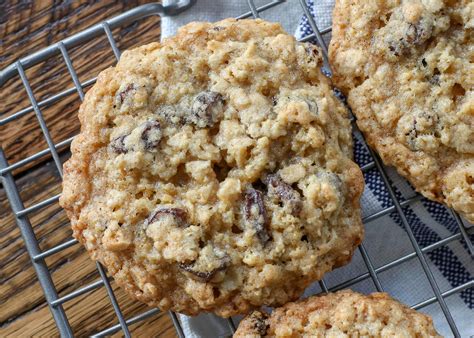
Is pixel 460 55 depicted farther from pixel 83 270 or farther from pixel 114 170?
pixel 83 270

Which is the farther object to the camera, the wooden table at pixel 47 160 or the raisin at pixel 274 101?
the wooden table at pixel 47 160

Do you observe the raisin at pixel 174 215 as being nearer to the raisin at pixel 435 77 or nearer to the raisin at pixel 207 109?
the raisin at pixel 207 109

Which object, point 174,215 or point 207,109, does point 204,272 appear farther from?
point 207,109

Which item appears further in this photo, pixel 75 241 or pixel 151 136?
pixel 75 241

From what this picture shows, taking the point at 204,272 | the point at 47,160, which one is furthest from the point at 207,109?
the point at 47,160

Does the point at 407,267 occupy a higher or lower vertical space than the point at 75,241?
lower

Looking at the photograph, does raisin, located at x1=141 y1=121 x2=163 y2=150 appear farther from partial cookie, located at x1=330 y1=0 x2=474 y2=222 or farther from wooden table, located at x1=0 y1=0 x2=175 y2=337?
wooden table, located at x1=0 y1=0 x2=175 y2=337

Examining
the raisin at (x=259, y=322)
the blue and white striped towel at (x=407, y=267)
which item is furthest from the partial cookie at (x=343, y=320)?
the blue and white striped towel at (x=407, y=267)
